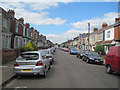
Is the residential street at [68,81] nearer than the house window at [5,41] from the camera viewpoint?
Yes

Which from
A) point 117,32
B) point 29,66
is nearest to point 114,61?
point 29,66

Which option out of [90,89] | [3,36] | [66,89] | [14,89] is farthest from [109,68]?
[3,36]

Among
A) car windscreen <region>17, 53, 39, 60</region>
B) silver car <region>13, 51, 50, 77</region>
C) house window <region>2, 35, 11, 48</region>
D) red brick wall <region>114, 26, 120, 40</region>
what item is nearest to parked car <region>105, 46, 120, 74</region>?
silver car <region>13, 51, 50, 77</region>

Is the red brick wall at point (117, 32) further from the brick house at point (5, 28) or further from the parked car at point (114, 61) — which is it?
the brick house at point (5, 28)

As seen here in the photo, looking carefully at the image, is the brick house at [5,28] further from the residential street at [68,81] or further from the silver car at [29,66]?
the residential street at [68,81]

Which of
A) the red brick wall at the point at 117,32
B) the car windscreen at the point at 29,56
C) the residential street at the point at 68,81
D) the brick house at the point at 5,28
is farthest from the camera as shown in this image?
the red brick wall at the point at 117,32

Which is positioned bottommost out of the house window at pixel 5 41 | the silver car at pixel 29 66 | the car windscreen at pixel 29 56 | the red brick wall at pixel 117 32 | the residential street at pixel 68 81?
the residential street at pixel 68 81

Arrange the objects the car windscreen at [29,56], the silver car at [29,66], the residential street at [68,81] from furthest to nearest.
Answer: the car windscreen at [29,56] < the silver car at [29,66] < the residential street at [68,81]

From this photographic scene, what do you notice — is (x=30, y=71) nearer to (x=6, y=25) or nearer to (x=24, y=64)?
(x=24, y=64)

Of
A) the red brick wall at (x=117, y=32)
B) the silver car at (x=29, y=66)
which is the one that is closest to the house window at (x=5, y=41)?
the silver car at (x=29, y=66)

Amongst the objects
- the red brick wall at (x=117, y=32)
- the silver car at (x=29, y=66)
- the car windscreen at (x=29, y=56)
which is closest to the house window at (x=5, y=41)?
the car windscreen at (x=29, y=56)

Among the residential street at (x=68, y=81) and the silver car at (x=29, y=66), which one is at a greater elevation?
the silver car at (x=29, y=66)

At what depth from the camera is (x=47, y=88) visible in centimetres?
527

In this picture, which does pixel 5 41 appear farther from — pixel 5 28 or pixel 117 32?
pixel 117 32
